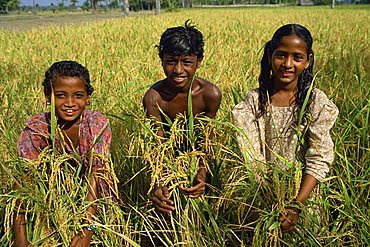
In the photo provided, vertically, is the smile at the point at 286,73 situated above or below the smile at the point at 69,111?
above

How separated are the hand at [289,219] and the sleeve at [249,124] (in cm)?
25

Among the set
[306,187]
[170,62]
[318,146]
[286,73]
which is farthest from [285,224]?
[170,62]

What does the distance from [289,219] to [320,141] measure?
1.00ft

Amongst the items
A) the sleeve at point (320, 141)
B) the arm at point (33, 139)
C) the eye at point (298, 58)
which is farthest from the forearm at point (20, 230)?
the eye at point (298, 58)

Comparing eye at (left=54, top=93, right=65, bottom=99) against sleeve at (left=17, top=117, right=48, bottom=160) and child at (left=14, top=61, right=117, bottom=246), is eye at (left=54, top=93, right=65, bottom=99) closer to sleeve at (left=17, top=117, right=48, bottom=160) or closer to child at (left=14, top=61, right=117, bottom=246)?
child at (left=14, top=61, right=117, bottom=246)

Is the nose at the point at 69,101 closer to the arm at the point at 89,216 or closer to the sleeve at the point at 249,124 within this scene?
the arm at the point at 89,216

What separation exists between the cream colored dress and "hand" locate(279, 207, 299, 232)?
168 mm

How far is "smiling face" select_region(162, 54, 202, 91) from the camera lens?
4.77 ft

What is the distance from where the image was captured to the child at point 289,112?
4.17ft

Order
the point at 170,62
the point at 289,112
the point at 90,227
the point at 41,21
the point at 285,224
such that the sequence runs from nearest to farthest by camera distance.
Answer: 1. the point at 285,224
2. the point at 90,227
3. the point at 289,112
4. the point at 170,62
5. the point at 41,21

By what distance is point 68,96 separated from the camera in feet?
4.58

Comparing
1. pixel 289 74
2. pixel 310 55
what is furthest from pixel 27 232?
pixel 310 55

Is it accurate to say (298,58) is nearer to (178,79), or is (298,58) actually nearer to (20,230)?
(178,79)

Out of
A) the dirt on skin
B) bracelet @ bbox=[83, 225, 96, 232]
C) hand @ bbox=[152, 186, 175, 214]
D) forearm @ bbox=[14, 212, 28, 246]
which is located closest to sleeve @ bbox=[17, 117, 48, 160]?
forearm @ bbox=[14, 212, 28, 246]
